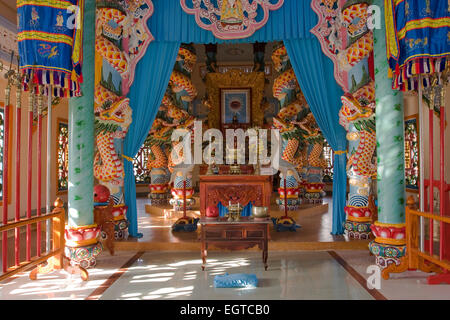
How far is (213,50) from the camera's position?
9.05m

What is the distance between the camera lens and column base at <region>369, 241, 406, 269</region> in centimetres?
344

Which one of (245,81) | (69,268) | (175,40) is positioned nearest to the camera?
(69,268)

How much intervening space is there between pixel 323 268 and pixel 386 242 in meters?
0.69

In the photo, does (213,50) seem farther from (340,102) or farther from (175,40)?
(340,102)

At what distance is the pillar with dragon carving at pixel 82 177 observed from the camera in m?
3.65

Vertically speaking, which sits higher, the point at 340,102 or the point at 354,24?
the point at 354,24

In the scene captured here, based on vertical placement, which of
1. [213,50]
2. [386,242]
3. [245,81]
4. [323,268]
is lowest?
[323,268]

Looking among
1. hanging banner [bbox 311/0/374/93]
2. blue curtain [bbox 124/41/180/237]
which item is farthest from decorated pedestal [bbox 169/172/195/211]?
hanging banner [bbox 311/0/374/93]

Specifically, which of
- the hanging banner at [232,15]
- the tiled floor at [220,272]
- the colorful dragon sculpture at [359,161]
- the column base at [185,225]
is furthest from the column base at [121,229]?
the colorful dragon sculpture at [359,161]

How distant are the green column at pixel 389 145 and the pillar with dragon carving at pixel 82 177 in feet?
9.99

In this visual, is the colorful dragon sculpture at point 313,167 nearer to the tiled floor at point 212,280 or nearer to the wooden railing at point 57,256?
the tiled floor at point 212,280

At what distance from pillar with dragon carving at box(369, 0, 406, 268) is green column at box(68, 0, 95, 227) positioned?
304 cm

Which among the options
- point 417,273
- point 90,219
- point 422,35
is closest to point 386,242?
point 417,273

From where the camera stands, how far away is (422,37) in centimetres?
298
